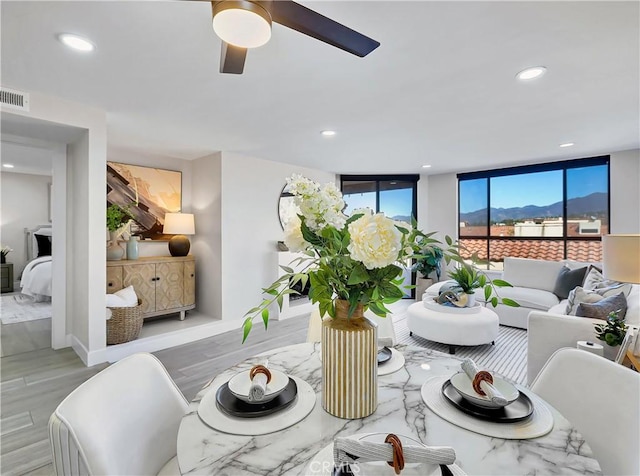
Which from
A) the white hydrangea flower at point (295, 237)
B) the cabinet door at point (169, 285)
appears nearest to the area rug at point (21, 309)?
the cabinet door at point (169, 285)

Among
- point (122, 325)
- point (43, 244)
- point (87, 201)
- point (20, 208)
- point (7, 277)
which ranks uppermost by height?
point (20, 208)

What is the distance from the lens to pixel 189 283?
4238 millimetres

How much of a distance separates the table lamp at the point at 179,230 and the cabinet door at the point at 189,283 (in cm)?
21

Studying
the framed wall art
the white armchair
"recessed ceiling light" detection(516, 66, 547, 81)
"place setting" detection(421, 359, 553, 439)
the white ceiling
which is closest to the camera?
"place setting" detection(421, 359, 553, 439)

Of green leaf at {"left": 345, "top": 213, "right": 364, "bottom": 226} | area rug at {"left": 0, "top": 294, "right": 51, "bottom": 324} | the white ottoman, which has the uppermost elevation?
green leaf at {"left": 345, "top": 213, "right": 364, "bottom": 226}

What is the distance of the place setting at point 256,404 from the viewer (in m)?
0.89

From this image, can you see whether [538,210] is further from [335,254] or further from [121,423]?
[121,423]

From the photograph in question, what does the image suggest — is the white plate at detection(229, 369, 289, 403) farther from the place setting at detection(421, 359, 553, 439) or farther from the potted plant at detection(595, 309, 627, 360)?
the potted plant at detection(595, 309, 627, 360)

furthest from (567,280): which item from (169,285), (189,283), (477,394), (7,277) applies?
(7,277)

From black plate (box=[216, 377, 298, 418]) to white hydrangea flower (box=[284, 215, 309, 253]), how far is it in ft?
1.61

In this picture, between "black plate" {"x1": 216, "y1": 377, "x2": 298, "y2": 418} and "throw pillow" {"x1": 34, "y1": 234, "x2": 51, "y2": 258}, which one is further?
"throw pillow" {"x1": 34, "y1": 234, "x2": 51, "y2": 258}

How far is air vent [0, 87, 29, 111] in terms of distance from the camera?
2.29m

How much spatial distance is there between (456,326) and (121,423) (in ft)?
9.87

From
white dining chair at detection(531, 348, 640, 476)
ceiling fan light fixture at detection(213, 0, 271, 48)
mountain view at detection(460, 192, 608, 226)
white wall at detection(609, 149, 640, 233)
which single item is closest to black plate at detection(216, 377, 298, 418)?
white dining chair at detection(531, 348, 640, 476)
